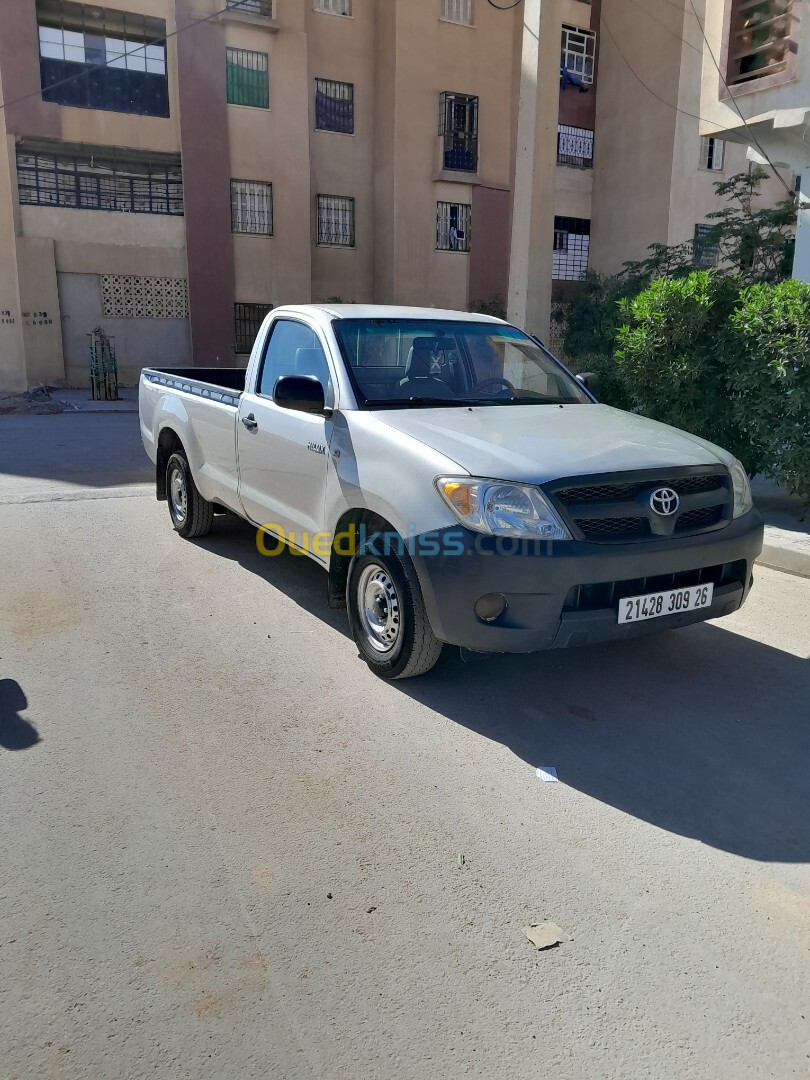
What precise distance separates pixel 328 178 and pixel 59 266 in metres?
7.85

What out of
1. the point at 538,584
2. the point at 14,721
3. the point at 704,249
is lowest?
the point at 14,721

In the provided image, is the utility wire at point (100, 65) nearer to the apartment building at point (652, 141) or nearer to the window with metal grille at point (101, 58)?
the window with metal grille at point (101, 58)

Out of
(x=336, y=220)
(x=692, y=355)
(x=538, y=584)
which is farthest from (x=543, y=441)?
(x=336, y=220)

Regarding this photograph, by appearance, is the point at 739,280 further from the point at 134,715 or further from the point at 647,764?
the point at 134,715

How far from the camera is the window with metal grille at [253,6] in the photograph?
2197 centimetres

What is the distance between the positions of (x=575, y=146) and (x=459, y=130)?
4.29 m

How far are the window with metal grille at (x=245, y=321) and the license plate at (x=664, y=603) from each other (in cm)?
2105

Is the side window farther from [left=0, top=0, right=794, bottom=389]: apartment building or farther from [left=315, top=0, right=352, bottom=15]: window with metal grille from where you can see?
[left=315, top=0, right=352, bottom=15]: window with metal grille

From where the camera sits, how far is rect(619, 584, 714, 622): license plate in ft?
12.4

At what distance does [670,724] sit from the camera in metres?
3.92

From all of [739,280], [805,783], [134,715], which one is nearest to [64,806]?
[134,715]

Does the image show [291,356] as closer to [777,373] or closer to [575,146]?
[777,373]

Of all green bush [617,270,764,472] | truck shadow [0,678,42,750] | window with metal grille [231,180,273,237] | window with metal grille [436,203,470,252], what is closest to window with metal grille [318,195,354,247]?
window with metal grille [231,180,273,237]

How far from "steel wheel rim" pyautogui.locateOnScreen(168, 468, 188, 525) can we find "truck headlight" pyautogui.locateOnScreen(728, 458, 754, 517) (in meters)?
4.19
